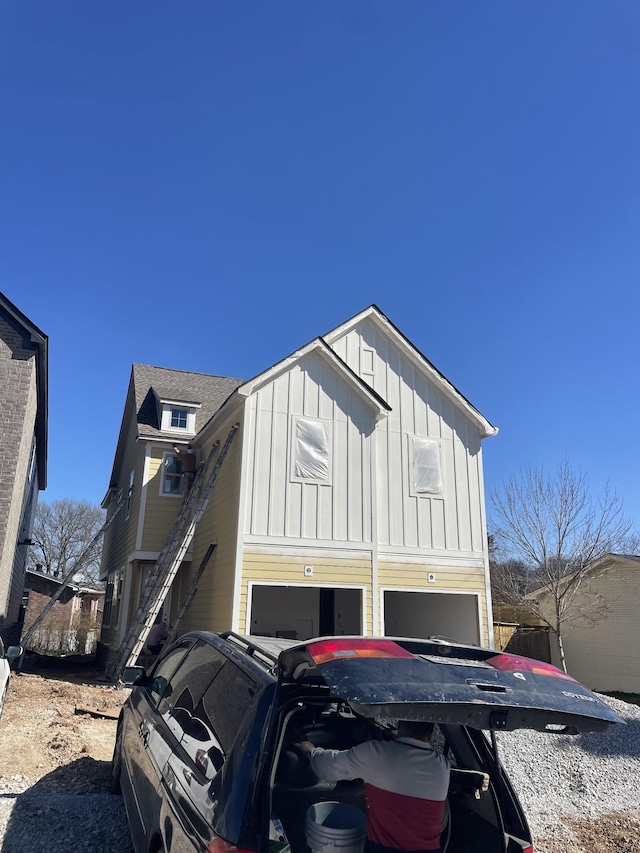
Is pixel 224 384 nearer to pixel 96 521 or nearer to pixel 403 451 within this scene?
pixel 403 451

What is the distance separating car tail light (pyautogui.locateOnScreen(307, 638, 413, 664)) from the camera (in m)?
2.64

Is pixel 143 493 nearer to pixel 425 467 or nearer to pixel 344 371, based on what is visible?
pixel 344 371

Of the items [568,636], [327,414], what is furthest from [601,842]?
[568,636]

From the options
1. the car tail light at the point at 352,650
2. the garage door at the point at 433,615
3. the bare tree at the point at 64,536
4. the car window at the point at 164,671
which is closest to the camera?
the car tail light at the point at 352,650

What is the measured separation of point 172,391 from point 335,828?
1623 cm

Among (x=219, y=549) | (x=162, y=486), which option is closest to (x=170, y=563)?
(x=219, y=549)

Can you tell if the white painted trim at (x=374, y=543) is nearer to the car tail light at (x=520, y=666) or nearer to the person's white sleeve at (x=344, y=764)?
the car tail light at (x=520, y=666)

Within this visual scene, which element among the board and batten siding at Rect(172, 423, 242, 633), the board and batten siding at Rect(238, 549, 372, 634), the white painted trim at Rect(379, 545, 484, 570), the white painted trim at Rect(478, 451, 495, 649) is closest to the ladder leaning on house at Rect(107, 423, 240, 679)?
the board and batten siding at Rect(172, 423, 242, 633)

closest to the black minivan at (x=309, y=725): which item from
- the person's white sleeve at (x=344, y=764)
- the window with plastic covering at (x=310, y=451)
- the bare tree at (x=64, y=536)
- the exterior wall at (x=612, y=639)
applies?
the person's white sleeve at (x=344, y=764)

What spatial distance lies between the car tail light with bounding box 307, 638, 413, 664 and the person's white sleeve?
1.63 feet

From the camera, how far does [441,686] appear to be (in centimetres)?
257

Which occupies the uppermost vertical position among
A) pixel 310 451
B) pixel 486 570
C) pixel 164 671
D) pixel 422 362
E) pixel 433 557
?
pixel 422 362

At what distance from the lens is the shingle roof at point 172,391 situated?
17562mm

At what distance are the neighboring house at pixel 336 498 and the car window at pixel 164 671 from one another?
7.42 m
